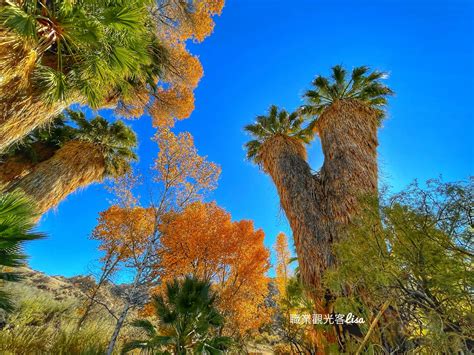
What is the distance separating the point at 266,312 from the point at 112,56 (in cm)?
1349

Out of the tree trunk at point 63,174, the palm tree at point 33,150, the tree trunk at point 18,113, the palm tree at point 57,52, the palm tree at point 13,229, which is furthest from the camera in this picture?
the palm tree at point 33,150

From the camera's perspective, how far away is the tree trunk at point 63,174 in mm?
7109

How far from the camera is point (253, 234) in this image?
1320 centimetres

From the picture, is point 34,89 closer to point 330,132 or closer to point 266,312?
point 330,132

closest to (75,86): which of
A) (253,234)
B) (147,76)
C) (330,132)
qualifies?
(147,76)

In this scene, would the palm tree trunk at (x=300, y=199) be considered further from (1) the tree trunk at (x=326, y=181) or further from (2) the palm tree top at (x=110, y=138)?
(2) the palm tree top at (x=110, y=138)

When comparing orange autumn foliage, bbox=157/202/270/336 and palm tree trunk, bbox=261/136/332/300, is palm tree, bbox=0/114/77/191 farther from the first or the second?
palm tree trunk, bbox=261/136/332/300

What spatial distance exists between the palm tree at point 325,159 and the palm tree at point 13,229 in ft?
15.2

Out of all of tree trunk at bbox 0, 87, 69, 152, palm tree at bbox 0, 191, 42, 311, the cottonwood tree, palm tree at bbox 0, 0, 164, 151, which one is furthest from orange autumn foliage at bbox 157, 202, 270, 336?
palm tree at bbox 0, 191, 42, 311

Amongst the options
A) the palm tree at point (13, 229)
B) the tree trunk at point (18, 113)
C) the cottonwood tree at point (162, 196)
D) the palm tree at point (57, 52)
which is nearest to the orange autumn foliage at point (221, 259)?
the cottonwood tree at point (162, 196)

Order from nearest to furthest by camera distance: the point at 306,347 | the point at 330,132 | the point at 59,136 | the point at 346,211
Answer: the point at 306,347 → the point at 346,211 → the point at 330,132 → the point at 59,136

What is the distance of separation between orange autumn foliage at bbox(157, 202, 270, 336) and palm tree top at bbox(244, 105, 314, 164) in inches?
162

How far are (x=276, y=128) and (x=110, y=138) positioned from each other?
6.50 metres

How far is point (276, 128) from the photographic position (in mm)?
8055
